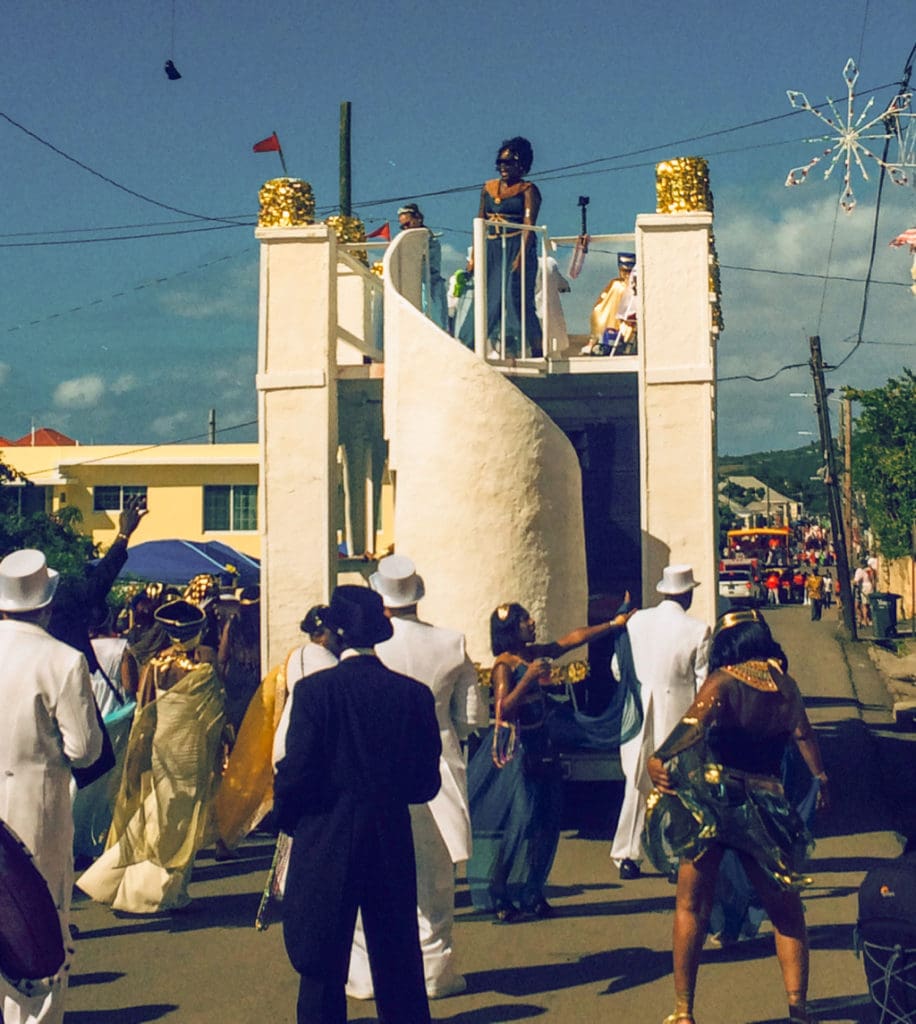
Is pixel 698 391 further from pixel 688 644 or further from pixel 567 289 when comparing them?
pixel 688 644

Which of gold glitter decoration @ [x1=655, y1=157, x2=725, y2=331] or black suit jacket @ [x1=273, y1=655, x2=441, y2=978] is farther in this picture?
gold glitter decoration @ [x1=655, y1=157, x2=725, y2=331]

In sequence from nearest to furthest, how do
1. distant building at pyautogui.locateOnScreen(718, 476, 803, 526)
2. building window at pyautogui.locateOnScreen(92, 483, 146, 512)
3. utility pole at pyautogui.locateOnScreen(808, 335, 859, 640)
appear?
utility pole at pyautogui.locateOnScreen(808, 335, 859, 640), building window at pyautogui.locateOnScreen(92, 483, 146, 512), distant building at pyautogui.locateOnScreen(718, 476, 803, 526)

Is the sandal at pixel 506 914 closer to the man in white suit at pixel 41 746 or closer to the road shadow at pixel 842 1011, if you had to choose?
the road shadow at pixel 842 1011

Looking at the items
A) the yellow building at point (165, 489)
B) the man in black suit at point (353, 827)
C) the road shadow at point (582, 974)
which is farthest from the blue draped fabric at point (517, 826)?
the yellow building at point (165, 489)

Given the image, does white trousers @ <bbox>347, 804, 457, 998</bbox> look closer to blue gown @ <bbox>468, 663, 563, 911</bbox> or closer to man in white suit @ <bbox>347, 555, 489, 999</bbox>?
man in white suit @ <bbox>347, 555, 489, 999</bbox>

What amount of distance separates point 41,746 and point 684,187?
7.81 m

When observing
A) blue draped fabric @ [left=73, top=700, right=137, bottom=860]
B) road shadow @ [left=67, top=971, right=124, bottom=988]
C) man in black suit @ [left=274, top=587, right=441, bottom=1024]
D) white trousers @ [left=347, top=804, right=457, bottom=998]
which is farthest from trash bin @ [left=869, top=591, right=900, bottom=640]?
man in black suit @ [left=274, top=587, right=441, bottom=1024]

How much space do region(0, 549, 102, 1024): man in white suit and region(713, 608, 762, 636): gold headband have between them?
99.7 inches

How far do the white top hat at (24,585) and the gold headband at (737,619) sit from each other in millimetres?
2652

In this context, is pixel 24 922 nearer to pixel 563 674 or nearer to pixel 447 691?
pixel 447 691

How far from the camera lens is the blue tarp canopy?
21891 mm

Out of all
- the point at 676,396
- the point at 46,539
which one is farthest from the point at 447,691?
the point at 46,539

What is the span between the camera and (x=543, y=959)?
24.5 feet

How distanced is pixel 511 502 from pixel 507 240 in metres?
2.67
